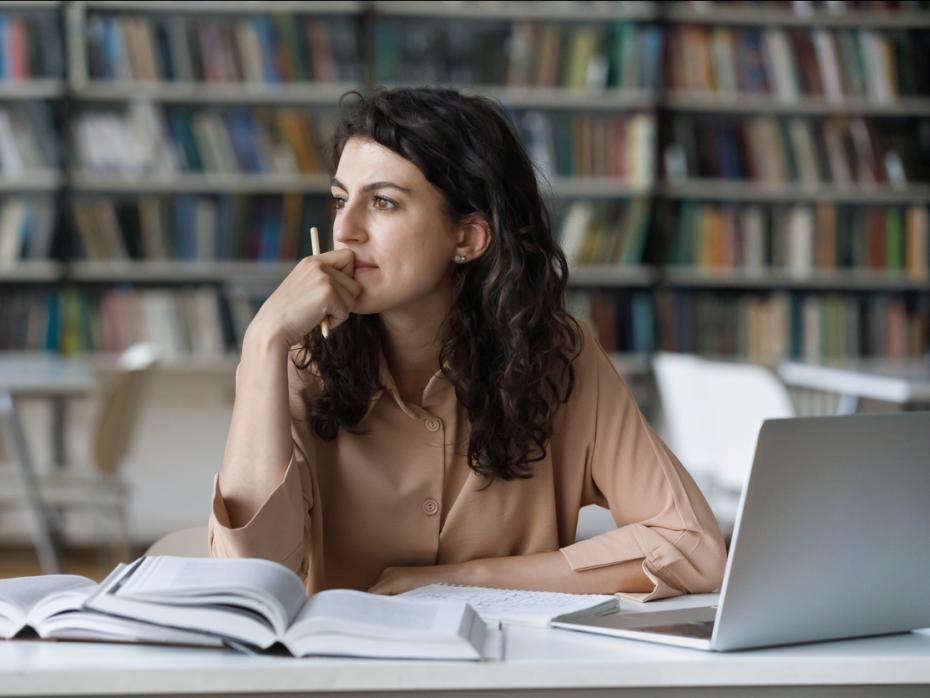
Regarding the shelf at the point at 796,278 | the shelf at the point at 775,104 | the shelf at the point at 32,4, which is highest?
the shelf at the point at 32,4

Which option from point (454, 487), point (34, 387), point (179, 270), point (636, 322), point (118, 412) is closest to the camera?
point (454, 487)

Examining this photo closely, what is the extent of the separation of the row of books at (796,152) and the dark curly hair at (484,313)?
339 centimetres

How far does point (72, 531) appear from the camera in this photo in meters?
5.11

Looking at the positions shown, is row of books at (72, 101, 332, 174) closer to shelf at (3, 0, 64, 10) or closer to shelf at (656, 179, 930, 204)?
shelf at (3, 0, 64, 10)

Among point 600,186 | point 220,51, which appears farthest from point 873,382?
point 220,51

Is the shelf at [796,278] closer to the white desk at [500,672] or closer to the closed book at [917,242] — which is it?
the closed book at [917,242]

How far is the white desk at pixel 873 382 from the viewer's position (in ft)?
11.0

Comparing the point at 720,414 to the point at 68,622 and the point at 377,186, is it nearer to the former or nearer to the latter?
the point at 377,186

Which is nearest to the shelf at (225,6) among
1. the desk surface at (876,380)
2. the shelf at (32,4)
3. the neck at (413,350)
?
the shelf at (32,4)

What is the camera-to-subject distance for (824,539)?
3.47 ft

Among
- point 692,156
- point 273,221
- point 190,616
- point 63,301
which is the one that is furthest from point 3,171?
point 190,616

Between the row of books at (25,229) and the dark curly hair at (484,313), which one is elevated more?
the dark curly hair at (484,313)

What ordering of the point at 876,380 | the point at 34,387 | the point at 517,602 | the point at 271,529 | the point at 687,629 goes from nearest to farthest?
1. the point at 687,629
2. the point at 517,602
3. the point at 271,529
4. the point at 876,380
5. the point at 34,387

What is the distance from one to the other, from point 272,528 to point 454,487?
0.29 metres
